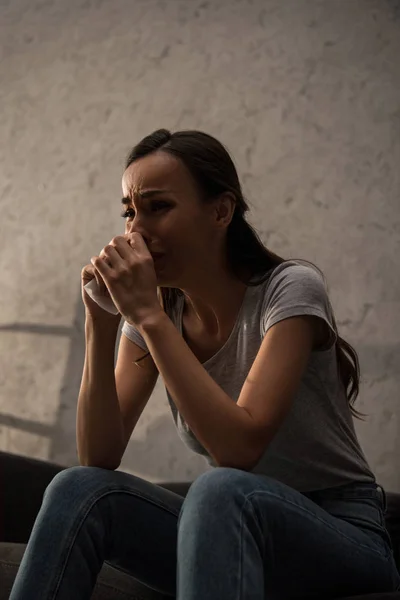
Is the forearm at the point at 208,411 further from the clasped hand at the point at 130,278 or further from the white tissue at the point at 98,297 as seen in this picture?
the white tissue at the point at 98,297

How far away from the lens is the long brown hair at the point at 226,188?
1.16 metres

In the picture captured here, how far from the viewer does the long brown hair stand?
1.16 meters

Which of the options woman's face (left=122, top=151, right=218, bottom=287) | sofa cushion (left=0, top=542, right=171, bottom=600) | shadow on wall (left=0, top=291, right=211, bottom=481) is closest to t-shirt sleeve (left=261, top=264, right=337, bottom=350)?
woman's face (left=122, top=151, right=218, bottom=287)

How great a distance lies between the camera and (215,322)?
121 cm

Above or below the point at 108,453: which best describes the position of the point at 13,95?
above

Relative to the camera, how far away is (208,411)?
3.09 feet

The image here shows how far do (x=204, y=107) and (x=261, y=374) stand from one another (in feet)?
4.44

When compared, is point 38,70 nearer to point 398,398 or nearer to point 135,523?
point 398,398

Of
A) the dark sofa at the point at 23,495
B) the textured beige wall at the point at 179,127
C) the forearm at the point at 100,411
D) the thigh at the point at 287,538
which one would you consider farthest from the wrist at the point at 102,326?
the textured beige wall at the point at 179,127

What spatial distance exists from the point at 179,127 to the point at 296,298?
1.28 metres

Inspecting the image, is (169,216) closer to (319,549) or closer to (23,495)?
(319,549)

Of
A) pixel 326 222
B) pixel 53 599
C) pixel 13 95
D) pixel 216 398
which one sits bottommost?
pixel 53 599

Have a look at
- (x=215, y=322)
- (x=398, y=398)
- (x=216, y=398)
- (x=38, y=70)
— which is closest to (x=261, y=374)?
(x=216, y=398)

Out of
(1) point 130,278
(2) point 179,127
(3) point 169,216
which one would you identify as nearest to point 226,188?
(3) point 169,216
